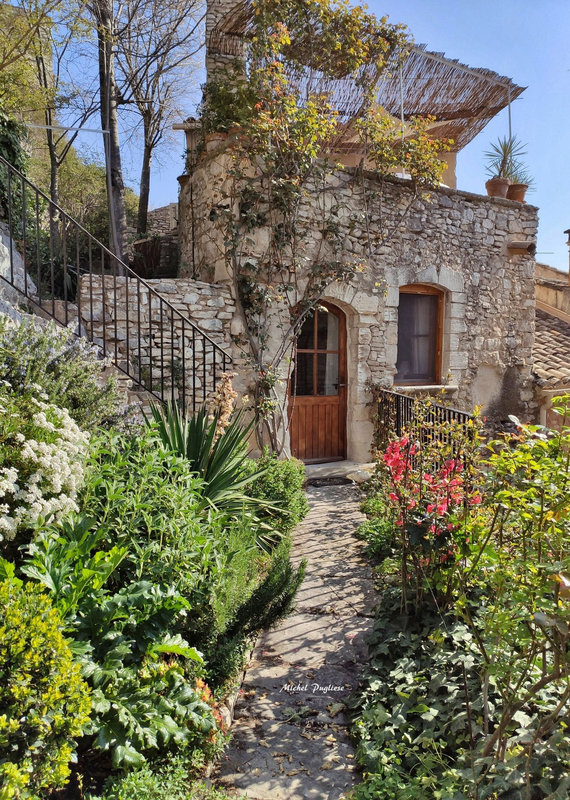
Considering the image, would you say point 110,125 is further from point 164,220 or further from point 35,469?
point 35,469

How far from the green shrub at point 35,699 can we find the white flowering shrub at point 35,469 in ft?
1.40

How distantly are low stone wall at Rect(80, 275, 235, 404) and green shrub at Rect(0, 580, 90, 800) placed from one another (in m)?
3.59

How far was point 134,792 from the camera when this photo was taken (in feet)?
5.16

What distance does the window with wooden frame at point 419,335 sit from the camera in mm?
7430

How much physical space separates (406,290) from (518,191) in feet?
9.41

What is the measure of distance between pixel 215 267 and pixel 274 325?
977mm

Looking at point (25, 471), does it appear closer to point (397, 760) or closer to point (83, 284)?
point (397, 760)

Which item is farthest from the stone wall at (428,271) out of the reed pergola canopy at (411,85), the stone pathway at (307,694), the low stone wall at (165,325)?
the stone pathway at (307,694)

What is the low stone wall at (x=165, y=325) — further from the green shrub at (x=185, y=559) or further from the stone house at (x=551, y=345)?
the stone house at (x=551, y=345)

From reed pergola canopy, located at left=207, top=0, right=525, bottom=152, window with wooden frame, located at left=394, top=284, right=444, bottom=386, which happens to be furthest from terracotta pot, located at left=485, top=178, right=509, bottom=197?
window with wooden frame, located at left=394, top=284, right=444, bottom=386

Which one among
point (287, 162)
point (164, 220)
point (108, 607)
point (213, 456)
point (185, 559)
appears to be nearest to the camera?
point (108, 607)

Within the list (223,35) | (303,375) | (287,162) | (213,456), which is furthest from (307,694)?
(223,35)

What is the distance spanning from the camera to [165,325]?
541 cm

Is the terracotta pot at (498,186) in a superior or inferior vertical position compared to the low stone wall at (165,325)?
superior
